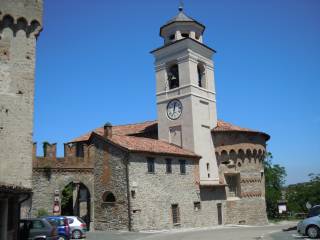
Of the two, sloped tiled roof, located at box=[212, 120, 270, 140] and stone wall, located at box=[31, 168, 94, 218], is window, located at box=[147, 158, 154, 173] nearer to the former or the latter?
stone wall, located at box=[31, 168, 94, 218]

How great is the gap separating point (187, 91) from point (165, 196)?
33.0 ft

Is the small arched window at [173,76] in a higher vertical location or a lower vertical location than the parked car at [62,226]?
higher

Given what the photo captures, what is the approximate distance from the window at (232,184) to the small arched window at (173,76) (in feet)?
32.9

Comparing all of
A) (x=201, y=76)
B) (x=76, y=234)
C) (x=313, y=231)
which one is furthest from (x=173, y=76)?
(x=313, y=231)

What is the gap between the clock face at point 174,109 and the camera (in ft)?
113

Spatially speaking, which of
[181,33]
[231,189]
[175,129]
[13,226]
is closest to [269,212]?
[231,189]

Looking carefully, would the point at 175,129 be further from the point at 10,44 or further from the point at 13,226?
the point at 13,226

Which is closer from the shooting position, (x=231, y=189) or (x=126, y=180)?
(x=126, y=180)

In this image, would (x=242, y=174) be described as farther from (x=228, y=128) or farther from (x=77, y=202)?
(x=77, y=202)

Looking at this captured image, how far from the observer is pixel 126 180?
27188 millimetres

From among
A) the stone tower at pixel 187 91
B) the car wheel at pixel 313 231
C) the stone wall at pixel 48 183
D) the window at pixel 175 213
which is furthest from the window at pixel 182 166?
the car wheel at pixel 313 231

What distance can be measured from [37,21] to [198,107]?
16456 millimetres

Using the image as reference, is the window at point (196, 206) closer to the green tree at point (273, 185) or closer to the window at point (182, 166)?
the window at point (182, 166)

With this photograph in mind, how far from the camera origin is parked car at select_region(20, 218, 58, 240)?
15.9 m
